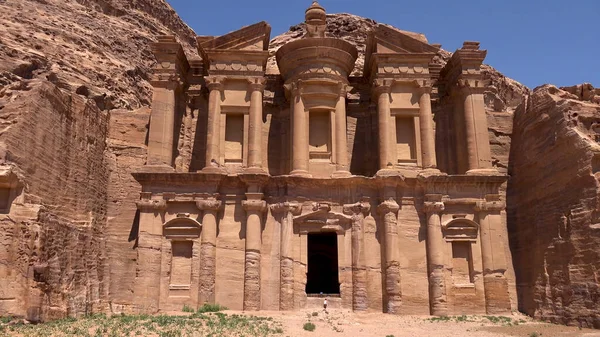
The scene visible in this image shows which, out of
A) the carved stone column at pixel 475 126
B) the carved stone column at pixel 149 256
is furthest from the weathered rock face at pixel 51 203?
the carved stone column at pixel 475 126

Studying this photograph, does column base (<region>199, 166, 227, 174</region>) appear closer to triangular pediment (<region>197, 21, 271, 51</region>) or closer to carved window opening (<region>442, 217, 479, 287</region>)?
triangular pediment (<region>197, 21, 271, 51</region>)

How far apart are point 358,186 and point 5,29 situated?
785 inches

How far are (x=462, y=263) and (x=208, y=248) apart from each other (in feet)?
32.9

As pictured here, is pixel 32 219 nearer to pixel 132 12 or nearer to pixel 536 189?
pixel 536 189

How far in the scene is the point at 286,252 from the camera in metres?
21.2

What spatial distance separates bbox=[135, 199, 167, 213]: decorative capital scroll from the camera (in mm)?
21469

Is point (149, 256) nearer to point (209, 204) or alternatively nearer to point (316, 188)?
point (209, 204)

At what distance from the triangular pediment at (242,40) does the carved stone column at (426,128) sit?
7.32m

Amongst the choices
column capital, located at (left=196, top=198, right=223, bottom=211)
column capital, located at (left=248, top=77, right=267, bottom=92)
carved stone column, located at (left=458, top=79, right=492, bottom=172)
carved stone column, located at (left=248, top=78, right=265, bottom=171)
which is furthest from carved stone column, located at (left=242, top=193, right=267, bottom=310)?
carved stone column, located at (left=458, top=79, right=492, bottom=172)

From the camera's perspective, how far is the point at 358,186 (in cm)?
2220

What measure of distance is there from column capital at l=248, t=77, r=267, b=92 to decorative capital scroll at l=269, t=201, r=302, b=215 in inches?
208

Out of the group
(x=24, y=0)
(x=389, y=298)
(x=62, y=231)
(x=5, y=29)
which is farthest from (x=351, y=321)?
(x=24, y=0)

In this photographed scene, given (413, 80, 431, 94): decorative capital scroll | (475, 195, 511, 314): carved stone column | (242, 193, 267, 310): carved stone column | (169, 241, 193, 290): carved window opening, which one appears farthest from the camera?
(413, 80, 431, 94): decorative capital scroll

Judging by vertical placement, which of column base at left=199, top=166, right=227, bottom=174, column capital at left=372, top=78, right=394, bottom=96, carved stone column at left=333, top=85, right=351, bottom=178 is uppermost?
column capital at left=372, top=78, right=394, bottom=96
